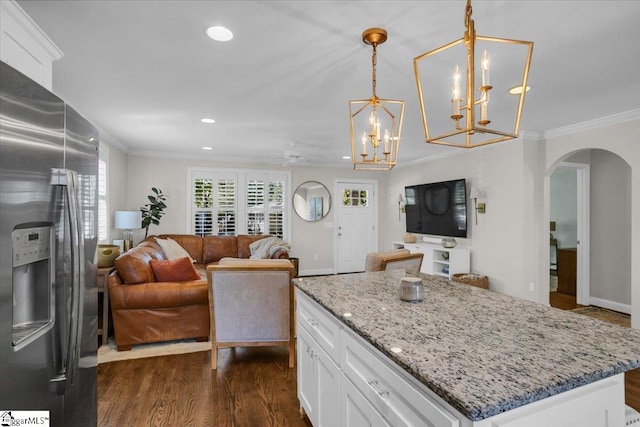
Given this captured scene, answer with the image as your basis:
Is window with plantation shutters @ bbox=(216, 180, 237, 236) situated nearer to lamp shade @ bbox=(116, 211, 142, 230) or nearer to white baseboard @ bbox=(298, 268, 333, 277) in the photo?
white baseboard @ bbox=(298, 268, 333, 277)

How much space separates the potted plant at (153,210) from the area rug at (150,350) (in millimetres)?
2417

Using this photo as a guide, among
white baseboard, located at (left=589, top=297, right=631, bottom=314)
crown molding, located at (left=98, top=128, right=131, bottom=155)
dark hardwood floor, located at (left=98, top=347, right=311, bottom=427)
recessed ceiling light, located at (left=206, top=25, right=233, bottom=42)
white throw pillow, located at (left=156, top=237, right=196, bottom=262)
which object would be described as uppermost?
recessed ceiling light, located at (left=206, top=25, right=233, bottom=42)

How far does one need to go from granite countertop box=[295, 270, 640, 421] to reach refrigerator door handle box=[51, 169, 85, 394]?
1049 millimetres

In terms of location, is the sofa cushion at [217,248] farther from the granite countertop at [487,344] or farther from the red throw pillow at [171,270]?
the granite countertop at [487,344]

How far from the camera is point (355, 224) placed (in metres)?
7.37

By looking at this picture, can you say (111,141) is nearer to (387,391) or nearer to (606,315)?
(387,391)

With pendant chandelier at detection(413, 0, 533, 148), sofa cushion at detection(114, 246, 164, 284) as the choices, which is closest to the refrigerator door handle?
pendant chandelier at detection(413, 0, 533, 148)

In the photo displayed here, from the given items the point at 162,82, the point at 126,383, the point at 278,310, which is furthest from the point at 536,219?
the point at 126,383

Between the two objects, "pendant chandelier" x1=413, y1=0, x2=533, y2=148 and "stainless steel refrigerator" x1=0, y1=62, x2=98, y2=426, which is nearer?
"stainless steel refrigerator" x1=0, y1=62, x2=98, y2=426

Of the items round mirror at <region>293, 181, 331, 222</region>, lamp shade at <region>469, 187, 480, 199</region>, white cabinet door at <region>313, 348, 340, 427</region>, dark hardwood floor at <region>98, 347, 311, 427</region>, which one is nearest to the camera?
white cabinet door at <region>313, 348, 340, 427</region>

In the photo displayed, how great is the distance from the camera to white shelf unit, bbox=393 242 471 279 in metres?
5.14

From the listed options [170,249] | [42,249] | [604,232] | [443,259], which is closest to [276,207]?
[170,249]

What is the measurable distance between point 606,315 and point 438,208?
8.78 ft

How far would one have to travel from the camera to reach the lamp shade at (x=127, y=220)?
14.8 ft
